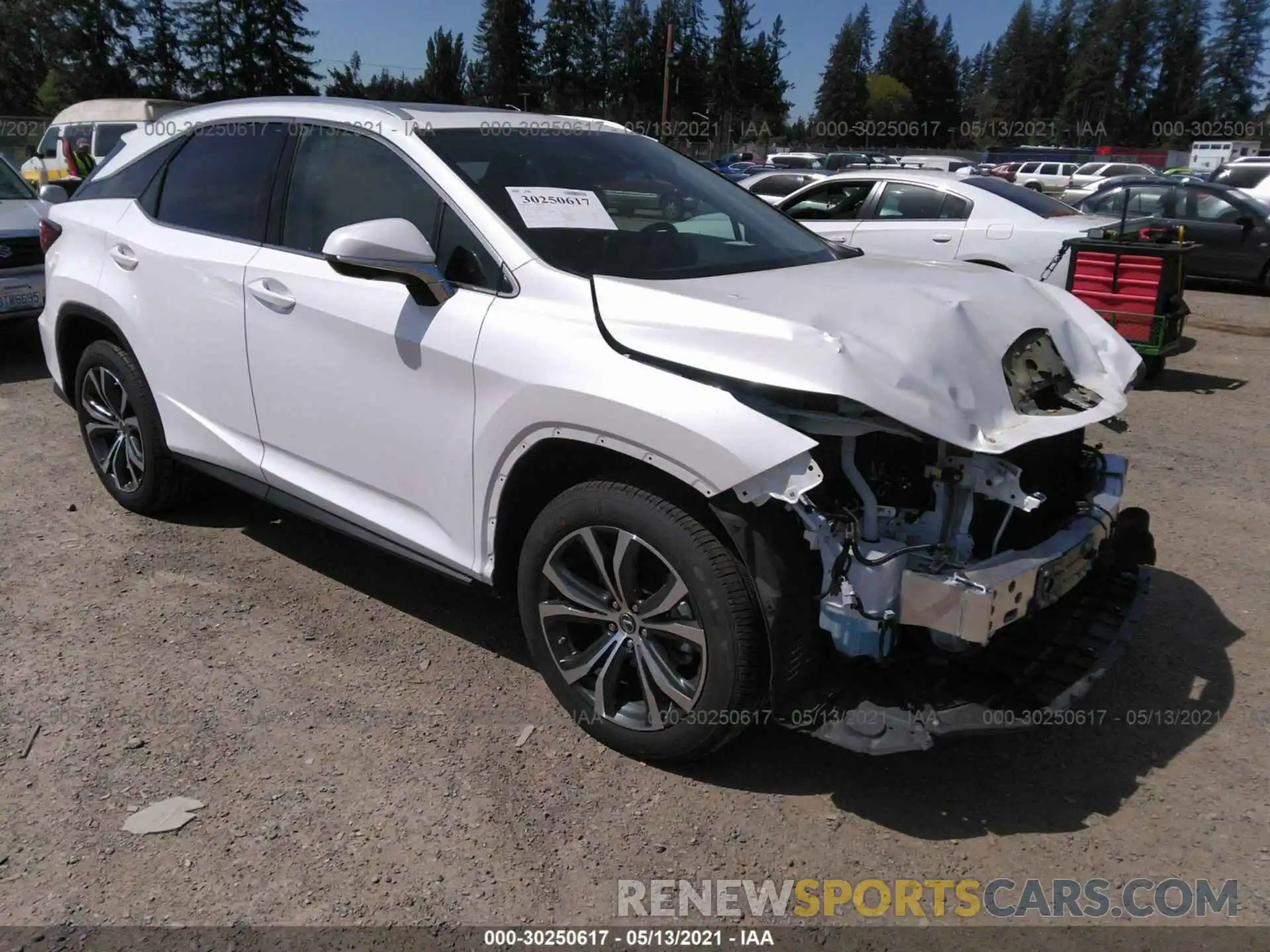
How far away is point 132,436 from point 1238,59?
404ft

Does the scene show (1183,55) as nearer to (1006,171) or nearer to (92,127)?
(1006,171)

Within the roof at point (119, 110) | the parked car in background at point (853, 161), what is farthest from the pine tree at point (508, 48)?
the roof at point (119, 110)

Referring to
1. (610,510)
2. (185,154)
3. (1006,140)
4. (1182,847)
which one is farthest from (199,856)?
(1006,140)

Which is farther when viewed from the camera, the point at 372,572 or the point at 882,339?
the point at 372,572

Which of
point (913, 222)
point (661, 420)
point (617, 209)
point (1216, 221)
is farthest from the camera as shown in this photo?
point (1216, 221)

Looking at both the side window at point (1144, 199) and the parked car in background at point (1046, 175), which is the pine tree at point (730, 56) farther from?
the side window at point (1144, 199)

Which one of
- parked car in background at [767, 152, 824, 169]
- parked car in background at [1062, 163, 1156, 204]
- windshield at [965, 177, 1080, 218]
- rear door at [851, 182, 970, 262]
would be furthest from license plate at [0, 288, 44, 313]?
parked car in background at [767, 152, 824, 169]

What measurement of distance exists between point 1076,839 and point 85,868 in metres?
2.59

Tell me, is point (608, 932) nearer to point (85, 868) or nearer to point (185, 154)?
point (85, 868)

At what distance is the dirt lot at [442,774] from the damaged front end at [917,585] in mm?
362

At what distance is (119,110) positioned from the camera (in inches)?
866

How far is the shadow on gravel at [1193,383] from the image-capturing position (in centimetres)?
783

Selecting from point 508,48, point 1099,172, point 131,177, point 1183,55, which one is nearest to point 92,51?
point 508,48

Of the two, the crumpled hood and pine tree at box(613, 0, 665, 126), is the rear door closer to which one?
the crumpled hood
